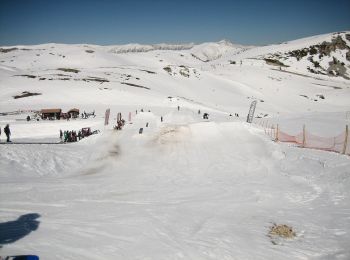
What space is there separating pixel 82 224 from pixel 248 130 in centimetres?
1969

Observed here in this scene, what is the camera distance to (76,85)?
6031cm

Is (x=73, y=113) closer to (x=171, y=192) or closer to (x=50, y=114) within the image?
(x=50, y=114)

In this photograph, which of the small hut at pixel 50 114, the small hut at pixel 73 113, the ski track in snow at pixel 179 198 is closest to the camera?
the ski track in snow at pixel 179 198

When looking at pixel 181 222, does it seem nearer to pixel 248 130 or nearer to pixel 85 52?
pixel 248 130

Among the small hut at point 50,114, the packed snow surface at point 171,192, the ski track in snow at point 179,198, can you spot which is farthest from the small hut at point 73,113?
the ski track in snow at point 179,198

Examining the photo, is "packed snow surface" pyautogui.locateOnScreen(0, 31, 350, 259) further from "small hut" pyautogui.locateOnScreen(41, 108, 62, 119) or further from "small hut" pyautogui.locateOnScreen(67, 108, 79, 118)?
"small hut" pyautogui.locateOnScreen(67, 108, 79, 118)

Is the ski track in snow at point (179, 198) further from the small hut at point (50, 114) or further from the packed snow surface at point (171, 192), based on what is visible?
the small hut at point (50, 114)

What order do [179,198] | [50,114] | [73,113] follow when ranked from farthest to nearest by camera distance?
[73,113] → [50,114] → [179,198]

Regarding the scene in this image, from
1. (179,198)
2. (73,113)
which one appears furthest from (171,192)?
(73,113)

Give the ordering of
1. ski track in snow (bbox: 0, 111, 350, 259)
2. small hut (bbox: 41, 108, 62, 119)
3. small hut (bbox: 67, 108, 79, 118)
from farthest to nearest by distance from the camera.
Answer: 1. small hut (bbox: 67, 108, 79, 118)
2. small hut (bbox: 41, 108, 62, 119)
3. ski track in snow (bbox: 0, 111, 350, 259)

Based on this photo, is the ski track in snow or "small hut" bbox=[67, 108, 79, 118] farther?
"small hut" bbox=[67, 108, 79, 118]

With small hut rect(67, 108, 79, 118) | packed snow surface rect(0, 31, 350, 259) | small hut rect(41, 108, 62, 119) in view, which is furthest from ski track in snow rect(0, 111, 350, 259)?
small hut rect(67, 108, 79, 118)

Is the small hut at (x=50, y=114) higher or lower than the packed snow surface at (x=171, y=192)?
higher

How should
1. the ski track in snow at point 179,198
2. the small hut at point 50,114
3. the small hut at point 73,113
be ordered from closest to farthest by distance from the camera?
1. the ski track in snow at point 179,198
2. the small hut at point 50,114
3. the small hut at point 73,113
